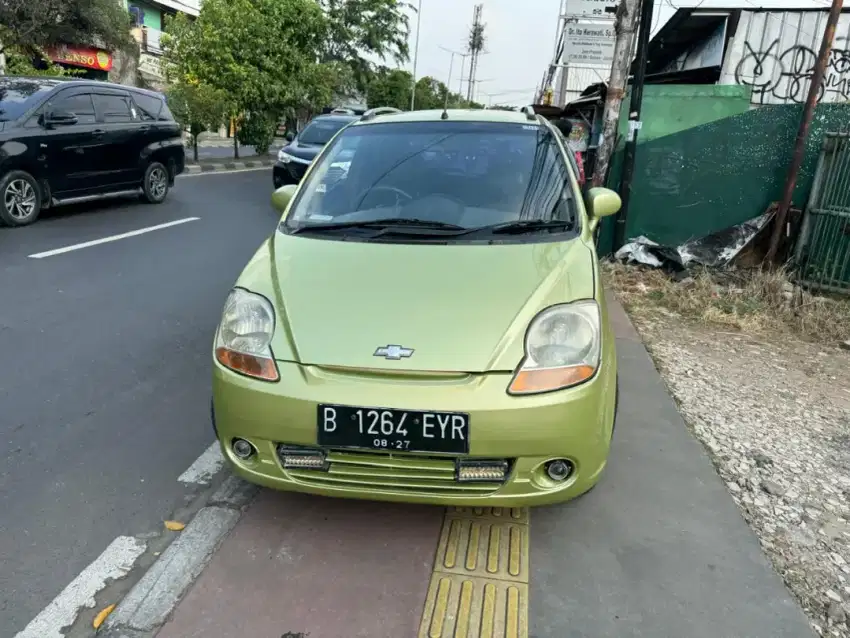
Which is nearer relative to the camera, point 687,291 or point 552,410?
point 552,410

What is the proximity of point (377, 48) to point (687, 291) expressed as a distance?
36010 mm

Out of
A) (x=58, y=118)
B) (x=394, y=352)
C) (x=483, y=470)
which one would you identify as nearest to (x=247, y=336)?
(x=394, y=352)

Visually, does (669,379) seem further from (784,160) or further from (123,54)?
(123,54)

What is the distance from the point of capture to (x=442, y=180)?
3.65 metres

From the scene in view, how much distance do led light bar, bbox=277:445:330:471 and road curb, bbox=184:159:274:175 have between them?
1462 cm

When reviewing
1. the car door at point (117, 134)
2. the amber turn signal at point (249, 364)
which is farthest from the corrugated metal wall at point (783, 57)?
the amber turn signal at point (249, 364)

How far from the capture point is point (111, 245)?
7699 mm

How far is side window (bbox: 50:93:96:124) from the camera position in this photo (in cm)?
867

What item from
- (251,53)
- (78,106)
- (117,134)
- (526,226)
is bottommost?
(117,134)

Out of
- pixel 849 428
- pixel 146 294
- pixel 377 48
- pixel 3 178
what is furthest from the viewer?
pixel 377 48

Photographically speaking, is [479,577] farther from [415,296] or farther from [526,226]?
[526,226]

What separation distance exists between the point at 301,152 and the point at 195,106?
579 centimetres

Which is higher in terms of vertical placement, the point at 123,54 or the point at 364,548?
the point at 123,54

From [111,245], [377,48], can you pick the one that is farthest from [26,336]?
[377,48]
